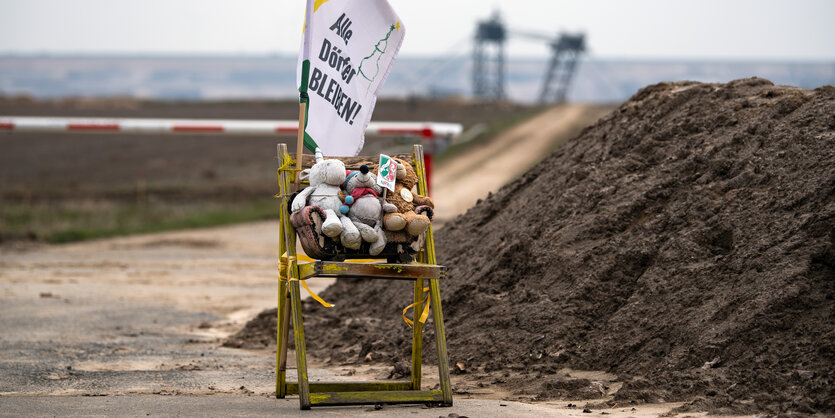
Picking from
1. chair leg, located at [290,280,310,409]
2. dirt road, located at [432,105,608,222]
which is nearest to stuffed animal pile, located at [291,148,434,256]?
chair leg, located at [290,280,310,409]

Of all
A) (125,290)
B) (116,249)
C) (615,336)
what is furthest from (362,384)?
(116,249)

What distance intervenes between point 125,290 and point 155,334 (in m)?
2.77

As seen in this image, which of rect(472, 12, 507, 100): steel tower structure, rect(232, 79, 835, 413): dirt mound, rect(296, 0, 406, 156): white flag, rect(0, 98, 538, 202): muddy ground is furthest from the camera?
rect(472, 12, 507, 100): steel tower structure

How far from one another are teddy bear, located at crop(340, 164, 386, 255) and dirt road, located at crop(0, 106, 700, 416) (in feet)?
3.14

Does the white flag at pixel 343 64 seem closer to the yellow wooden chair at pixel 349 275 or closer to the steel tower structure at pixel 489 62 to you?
the yellow wooden chair at pixel 349 275

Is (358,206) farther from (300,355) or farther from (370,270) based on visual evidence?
(300,355)

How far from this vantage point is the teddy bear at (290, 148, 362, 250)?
526cm

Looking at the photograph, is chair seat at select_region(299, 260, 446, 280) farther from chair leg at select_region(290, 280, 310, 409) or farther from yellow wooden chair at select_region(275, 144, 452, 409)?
chair leg at select_region(290, 280, 310, 409)

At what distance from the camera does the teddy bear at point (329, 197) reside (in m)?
5.26

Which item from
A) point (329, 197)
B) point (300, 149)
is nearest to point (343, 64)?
point (300, 149)

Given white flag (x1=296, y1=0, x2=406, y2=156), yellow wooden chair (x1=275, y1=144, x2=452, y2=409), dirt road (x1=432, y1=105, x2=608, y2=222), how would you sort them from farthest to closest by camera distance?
1. dirt road (x1=432, y1=105, x2=608, y2=222)
2. white flag (x1=296, y1=0, x2=406, y2=156)
3. yellow wooden chair (x1=275, y1=144, x2=452, y2=409)

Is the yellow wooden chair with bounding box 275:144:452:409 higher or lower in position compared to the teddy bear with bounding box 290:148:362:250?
lower

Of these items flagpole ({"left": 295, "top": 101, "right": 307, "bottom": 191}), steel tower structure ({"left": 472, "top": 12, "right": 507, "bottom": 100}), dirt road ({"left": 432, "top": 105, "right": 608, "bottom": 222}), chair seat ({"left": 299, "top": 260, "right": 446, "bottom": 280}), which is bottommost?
chair seat ({"left": 299, "top": 260, "right": 446, "bottom": 280})

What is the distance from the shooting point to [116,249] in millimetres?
15828
